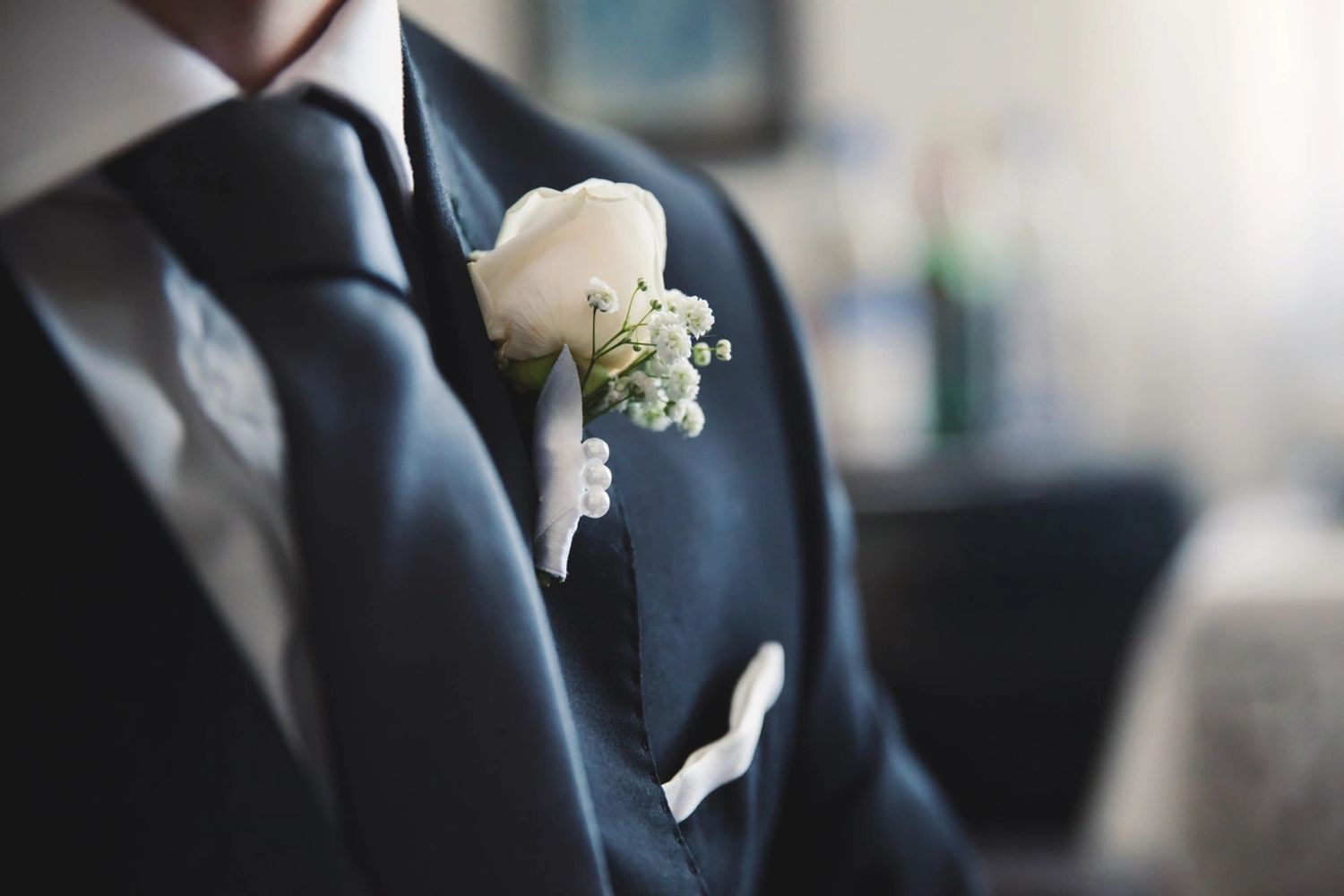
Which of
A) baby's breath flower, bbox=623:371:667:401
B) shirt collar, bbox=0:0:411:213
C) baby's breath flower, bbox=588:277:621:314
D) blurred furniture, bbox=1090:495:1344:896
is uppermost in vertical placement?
shirt collar, bbox=0:0:411:213

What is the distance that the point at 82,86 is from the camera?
393 mm

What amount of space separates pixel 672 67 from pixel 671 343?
2473 mm

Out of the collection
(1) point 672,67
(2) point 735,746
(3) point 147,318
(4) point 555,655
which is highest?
(3) point 147,318

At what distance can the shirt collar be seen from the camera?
0.39 metres

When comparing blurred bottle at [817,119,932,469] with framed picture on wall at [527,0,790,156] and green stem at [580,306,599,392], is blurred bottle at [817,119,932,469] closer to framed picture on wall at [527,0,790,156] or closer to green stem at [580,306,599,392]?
framed picture on wall at [527,0,790,156]

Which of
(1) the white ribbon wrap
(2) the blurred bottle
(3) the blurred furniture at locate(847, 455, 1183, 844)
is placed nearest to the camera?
(1) the white ribbon wrap

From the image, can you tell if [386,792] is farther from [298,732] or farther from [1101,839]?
[1101,839]

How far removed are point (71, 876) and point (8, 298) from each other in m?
0.16

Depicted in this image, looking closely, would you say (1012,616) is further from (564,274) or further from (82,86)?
(82,86)

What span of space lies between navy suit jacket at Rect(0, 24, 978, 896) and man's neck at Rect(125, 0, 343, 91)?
0.06 meters

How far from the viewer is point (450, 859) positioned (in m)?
0.38

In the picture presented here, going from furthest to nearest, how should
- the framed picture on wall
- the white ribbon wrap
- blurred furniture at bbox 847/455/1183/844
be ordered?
the framed picture on wall
blurred furniture at bbox 847/455/1183/844
the white ribbon wrap

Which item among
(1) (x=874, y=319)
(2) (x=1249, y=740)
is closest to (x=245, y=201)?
(2) (x=1249, y=740)

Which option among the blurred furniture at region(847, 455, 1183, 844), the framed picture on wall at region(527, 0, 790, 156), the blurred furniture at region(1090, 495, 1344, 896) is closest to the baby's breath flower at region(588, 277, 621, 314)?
the blurred furniture at region(1090, 495, 1344, 896)
